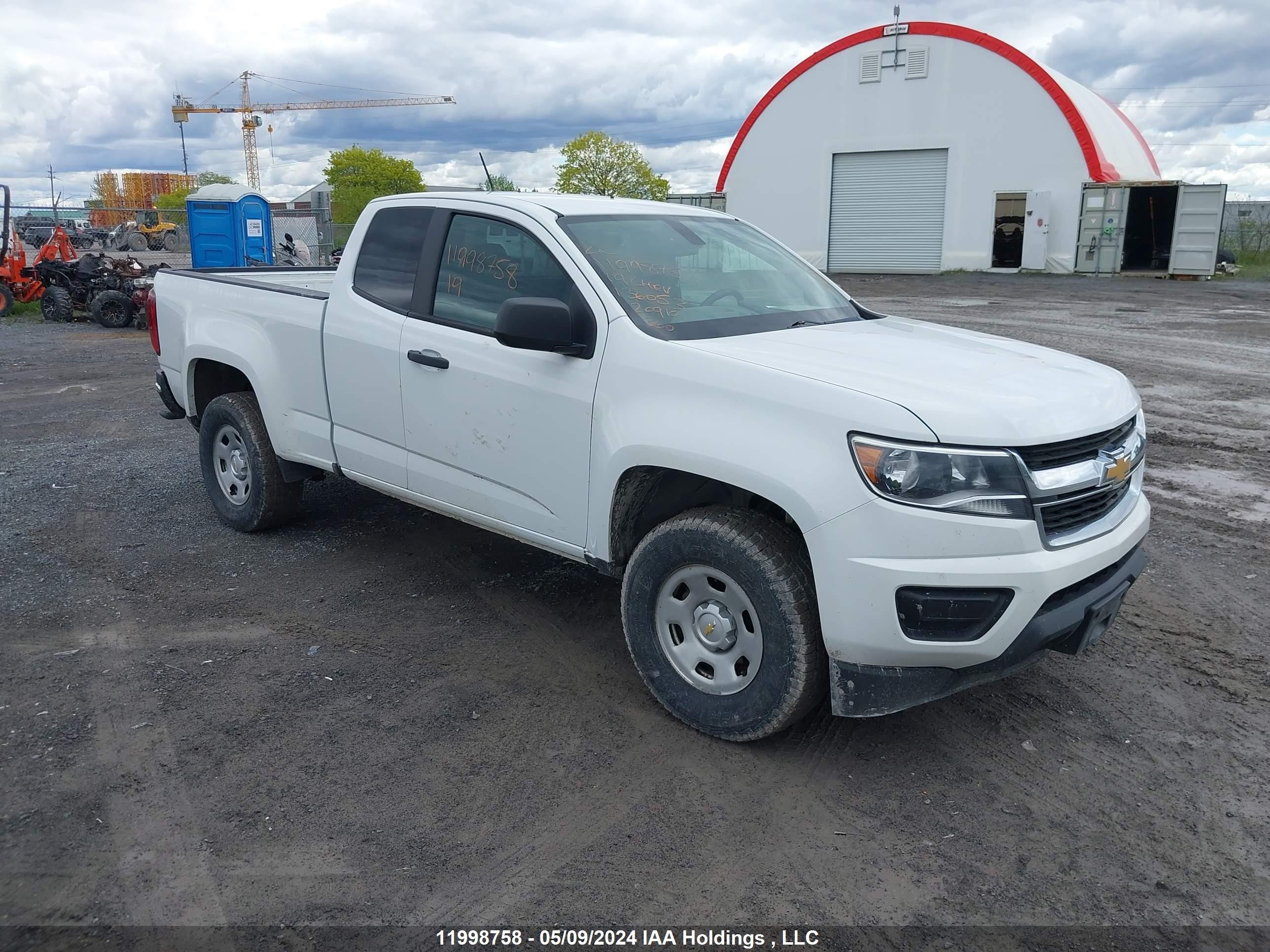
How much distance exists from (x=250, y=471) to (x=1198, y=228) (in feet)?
90.5

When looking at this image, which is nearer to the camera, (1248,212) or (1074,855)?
(1074,855)

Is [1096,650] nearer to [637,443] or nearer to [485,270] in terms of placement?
[637,443]

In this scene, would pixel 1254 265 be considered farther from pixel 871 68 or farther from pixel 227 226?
pixel 227 226

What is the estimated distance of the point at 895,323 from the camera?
184 inches

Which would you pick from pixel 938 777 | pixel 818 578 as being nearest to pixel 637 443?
pixel 818 578

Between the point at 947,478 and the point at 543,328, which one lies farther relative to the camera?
the point at 543,328

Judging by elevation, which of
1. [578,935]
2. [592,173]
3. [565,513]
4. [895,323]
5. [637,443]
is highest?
[592,173]

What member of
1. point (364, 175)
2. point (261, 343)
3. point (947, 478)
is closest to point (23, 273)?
point (261, 343)

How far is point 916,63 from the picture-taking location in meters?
32.3

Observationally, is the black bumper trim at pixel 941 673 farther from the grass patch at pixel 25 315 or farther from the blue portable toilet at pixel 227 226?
the grass patch at pixel 25 315

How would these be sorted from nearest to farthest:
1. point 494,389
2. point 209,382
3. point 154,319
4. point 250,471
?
point 494,389 < point 250,471 < point 209,382 < point 154,319

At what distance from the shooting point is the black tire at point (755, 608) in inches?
131

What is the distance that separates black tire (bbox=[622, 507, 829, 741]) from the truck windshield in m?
0.81

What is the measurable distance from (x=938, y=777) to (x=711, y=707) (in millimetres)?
823
